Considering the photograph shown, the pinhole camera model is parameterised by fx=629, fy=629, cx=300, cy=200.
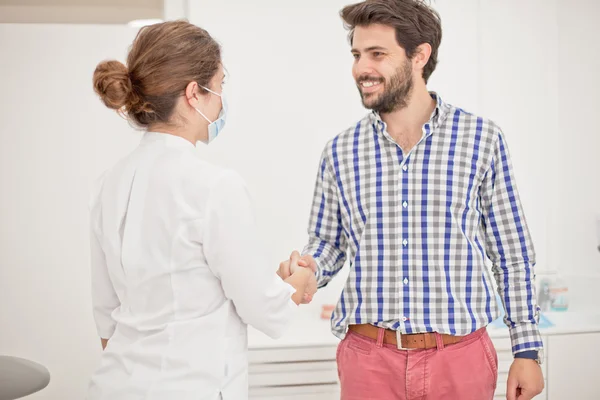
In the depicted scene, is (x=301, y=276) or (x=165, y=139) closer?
(x=165, y=139)

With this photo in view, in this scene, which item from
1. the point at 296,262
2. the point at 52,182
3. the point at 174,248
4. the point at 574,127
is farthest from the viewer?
the point at 574,127

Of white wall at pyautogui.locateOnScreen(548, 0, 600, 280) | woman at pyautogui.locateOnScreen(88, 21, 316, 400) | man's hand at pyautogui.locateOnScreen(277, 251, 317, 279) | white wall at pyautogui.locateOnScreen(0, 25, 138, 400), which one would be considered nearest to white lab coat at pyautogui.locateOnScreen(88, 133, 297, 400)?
woman at pyautogui.locateOnScreen(88, 21, 316, 400)

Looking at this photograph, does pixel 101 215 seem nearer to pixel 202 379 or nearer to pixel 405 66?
pixel 202 379

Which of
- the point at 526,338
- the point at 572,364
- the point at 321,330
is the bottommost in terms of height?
the point at 572,364

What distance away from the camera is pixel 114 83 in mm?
1384

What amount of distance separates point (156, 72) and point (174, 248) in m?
0.39

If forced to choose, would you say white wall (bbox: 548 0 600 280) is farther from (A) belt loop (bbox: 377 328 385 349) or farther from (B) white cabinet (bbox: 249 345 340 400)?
(A) belt loop (bbox: 377 328 385 349)

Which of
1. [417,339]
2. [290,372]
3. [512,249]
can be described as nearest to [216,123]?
[417,339]

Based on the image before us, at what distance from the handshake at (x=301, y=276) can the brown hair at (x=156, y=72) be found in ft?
1.80

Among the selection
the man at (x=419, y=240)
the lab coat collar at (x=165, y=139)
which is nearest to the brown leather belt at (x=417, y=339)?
the man at (x=419, y=240)

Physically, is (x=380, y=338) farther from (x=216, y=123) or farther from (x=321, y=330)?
(x=321, y=330)

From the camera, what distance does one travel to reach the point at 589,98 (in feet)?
10.9

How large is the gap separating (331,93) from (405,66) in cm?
126

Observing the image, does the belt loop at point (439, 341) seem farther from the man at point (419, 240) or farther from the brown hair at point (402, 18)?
the brown hair at point (402, 18)
